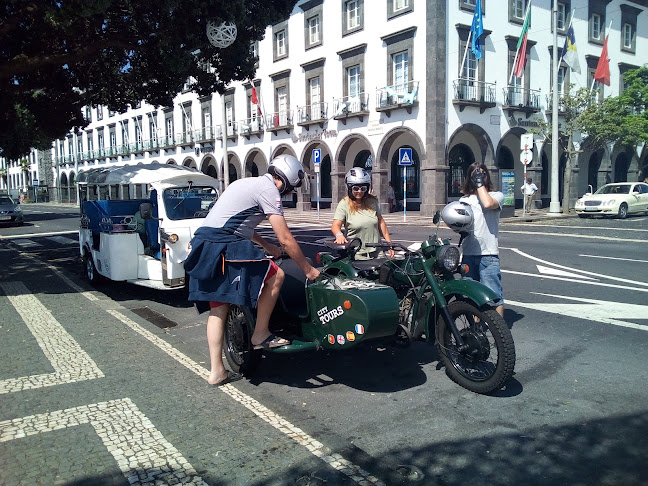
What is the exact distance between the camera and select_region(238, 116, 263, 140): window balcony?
36.1m

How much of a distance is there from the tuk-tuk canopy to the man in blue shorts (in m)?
4.82

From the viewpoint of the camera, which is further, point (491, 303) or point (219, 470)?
point (491, 303)

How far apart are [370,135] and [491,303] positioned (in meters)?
25.5

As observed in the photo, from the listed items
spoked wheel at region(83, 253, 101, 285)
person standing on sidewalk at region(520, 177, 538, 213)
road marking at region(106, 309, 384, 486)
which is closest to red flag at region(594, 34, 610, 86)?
person standing on sidewalk at region(520, 177, 538, 213)

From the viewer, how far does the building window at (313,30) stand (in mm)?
31516

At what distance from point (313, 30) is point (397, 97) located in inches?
330

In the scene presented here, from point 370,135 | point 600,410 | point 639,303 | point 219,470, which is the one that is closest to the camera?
point 219,470

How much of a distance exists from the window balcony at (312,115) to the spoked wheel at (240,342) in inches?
1061

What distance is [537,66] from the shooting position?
29016 millimetres

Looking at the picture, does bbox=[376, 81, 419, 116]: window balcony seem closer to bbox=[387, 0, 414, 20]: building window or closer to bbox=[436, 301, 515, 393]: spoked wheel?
bbox=[387, 0, 414, 20]: building window

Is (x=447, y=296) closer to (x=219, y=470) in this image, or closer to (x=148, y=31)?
(x=219, y=470)

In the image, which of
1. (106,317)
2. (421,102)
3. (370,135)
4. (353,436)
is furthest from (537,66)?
(353,436)

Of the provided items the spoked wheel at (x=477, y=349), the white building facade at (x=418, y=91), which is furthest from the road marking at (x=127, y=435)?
the white building facade at (x=418, y=91)

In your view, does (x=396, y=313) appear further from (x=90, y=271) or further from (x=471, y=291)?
(x=90, y=271)
